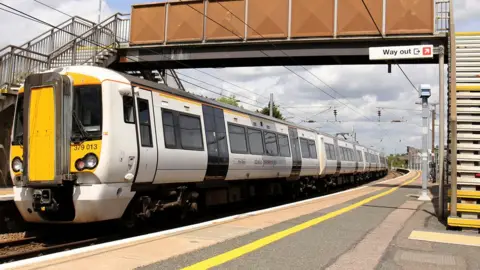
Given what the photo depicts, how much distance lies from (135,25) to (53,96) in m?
13.7

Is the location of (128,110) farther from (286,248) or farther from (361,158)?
(361,158)

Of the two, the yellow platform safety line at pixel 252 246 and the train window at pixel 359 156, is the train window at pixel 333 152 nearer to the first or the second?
the train window at pixel 359 156

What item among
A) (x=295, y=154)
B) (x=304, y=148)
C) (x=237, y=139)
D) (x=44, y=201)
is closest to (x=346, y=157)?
(x=304, y=148)

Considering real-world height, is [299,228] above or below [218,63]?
below

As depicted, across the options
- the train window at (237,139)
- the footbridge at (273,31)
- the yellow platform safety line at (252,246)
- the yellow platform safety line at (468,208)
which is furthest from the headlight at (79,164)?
the footbridge at (273,31)

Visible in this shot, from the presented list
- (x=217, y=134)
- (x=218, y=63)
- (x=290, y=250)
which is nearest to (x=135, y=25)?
(x=218, y=63)

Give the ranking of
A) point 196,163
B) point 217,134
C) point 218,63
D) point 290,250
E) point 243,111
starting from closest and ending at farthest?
1. point 290,250
2. point 196,163
3. point 217,134
4. point 243,111
5. point 218,63

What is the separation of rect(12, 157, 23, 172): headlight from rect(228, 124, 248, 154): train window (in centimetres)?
570

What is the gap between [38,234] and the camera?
9.80m

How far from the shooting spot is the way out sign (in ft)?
55.3

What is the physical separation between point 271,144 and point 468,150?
7.06 m

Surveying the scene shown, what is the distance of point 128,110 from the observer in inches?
342

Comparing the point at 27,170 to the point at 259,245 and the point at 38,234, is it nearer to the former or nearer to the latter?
the point at 38,234

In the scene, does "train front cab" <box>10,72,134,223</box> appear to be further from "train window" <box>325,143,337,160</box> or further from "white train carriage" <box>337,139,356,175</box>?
"white train carriage" <box>337,139,356,175</box>
